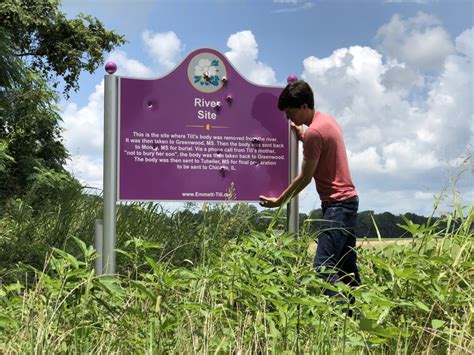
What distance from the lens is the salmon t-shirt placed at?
15.8 ft

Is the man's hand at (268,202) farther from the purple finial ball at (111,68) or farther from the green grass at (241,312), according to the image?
the purple finial ball at (111,68)

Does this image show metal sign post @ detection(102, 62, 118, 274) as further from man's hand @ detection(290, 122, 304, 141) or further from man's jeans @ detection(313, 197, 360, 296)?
man's jeans @ detection(313, 197, 360, 296)

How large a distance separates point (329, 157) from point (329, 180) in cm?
19

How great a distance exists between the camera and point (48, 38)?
16109 mm

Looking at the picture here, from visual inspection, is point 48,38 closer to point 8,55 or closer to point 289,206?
point 8,55

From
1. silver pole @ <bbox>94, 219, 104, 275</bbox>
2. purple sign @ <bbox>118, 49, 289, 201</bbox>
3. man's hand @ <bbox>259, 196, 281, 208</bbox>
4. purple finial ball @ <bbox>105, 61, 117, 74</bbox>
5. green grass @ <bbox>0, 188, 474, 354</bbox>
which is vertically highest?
purple finial ball @ <bbox>105, 61, 117, 74</bbox>

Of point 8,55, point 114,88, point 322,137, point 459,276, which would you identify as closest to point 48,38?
point 8,55

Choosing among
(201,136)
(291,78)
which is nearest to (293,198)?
(201,136)

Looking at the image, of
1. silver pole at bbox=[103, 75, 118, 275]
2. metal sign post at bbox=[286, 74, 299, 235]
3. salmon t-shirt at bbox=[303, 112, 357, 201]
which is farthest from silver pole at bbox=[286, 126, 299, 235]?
silver pole at bbox=[103, 75, 118, 275]

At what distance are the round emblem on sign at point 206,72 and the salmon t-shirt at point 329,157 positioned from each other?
4.32ft

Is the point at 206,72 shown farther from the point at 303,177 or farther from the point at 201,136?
the point at 303,177

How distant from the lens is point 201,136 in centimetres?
573

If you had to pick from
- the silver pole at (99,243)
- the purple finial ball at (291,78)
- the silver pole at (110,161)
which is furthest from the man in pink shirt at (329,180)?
the silver pole at (99,243)

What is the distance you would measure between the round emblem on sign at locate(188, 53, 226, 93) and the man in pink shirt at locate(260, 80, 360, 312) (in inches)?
39.2
